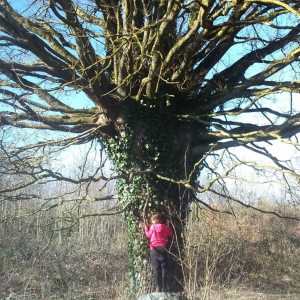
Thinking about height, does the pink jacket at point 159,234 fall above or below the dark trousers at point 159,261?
above

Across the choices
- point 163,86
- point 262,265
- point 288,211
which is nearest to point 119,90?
point 163,86

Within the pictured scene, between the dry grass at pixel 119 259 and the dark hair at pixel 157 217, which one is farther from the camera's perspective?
the dry grass at pixel 119 259

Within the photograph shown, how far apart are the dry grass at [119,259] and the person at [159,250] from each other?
0.66m

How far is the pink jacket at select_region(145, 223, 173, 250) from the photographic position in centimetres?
691

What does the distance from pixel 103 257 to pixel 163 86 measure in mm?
5671

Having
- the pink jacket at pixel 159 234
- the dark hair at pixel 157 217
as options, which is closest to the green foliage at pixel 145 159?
the dark hair at pixel 157 217

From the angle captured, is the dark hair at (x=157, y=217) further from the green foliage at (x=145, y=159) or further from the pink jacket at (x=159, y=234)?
the green foliage at (x=145, y=159)

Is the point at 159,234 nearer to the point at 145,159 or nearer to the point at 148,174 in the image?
the point at 148,174

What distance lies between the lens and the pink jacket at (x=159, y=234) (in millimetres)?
6910

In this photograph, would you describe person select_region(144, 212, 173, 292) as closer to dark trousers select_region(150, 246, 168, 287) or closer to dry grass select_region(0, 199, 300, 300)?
dark trousers select_region(150, 246, 168, 287)

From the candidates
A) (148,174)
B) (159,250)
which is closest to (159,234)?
(159,250)

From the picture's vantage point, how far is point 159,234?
6.91m

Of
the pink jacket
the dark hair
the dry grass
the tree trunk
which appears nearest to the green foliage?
the tree trunk

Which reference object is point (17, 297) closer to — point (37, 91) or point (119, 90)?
point (37, 91)
